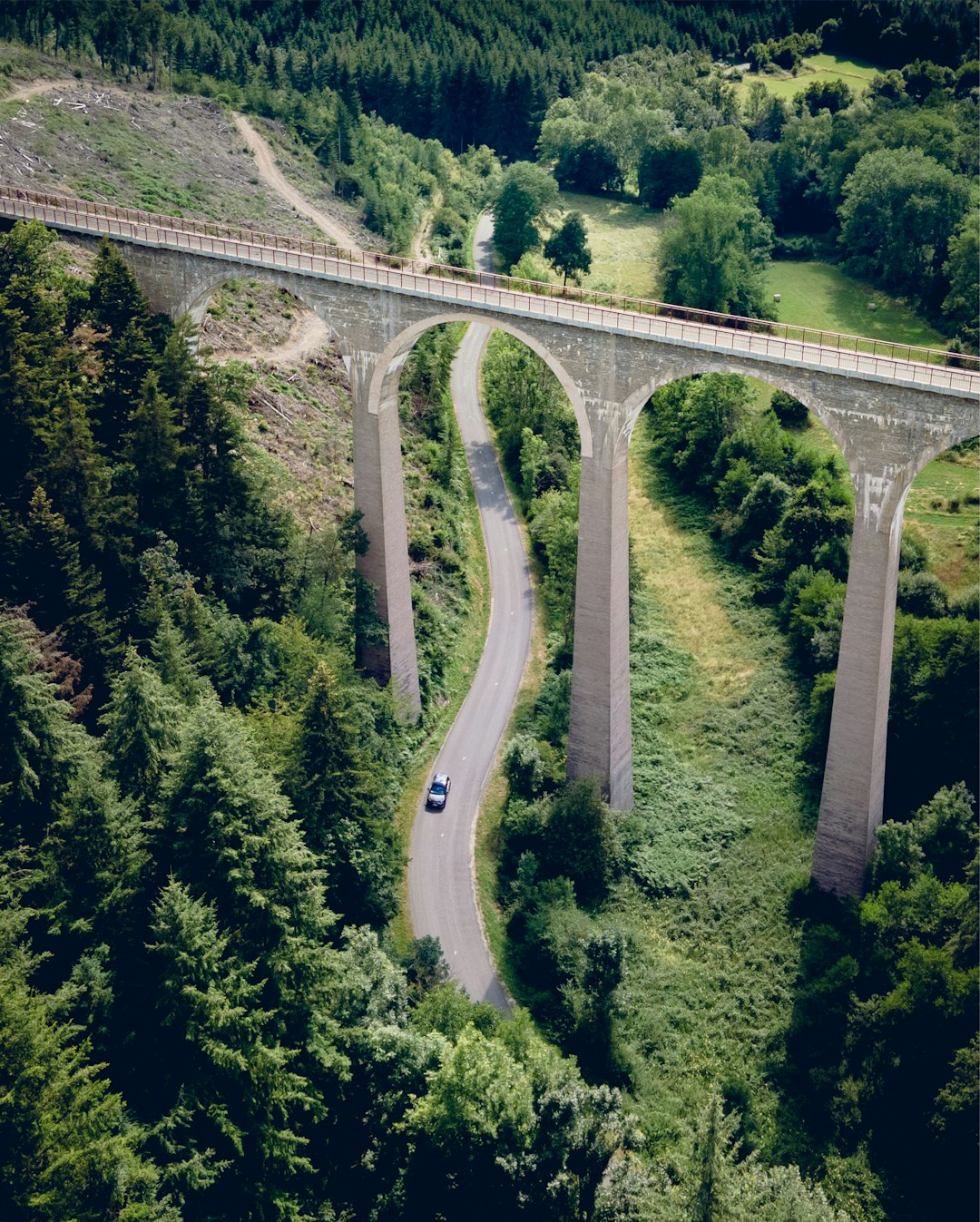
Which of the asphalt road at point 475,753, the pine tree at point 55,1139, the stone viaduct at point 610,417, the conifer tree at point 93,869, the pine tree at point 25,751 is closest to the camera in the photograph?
the pine tree at point 55,1139

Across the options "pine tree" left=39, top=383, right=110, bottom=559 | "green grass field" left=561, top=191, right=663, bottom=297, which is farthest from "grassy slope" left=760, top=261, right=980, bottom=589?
"pine tree" left=39, top=383, right=110, bottom=559

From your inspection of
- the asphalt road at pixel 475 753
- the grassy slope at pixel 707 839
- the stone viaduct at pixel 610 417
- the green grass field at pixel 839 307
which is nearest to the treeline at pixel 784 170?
the green grass field at pixel 839 307

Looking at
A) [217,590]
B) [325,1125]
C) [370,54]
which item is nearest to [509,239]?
[370,54]

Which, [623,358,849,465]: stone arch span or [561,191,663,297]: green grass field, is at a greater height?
[623,358,849,465]: stone arch span

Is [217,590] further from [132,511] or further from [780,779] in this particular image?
[780,779]

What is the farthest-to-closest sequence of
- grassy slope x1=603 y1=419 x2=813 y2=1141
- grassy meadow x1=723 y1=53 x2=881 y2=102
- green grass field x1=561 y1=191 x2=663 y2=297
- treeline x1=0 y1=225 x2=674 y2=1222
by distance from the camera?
grassy meadow x1=723 y1=53 x2=881 y2=102
green grass field x1=561 y1=191 x2=663 y2=297
grassy slope x1=603 y1=419 x2=813 y2=1141
treeline x1=0 y1=225 x2=674 y2=1222

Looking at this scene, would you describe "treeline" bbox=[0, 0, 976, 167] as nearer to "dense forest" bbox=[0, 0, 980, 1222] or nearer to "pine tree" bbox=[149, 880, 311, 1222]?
"dense forest" bbox=[0, 0, 980, 1222]

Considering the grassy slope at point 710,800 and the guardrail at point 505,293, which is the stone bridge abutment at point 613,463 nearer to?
the guardrail at point 505,293
